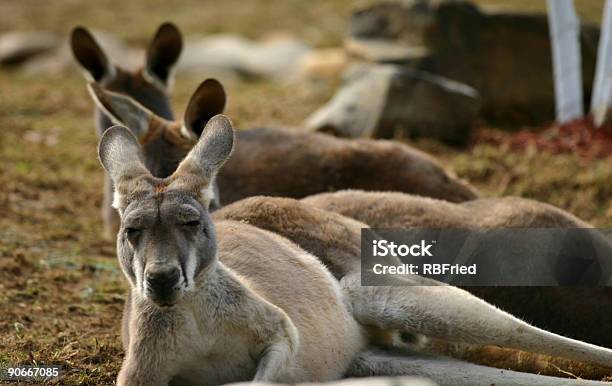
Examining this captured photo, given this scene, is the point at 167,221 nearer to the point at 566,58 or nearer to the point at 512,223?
the point at 512,223

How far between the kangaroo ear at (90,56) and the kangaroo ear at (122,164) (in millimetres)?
3390

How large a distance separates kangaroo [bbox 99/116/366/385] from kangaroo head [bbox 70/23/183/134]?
3318 millimetres

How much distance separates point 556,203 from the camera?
8.65 meters

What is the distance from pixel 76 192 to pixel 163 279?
536 centimetres

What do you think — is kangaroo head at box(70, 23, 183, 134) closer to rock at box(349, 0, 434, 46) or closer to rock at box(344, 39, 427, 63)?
rock at box(344, 39, 427, 63)

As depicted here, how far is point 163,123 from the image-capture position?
23.7ft

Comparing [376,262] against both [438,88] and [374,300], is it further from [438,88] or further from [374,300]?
[438,88]

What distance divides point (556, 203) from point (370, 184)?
188cm

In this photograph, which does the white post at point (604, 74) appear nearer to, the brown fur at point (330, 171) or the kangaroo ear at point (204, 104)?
the brown fur at point (330, 171)

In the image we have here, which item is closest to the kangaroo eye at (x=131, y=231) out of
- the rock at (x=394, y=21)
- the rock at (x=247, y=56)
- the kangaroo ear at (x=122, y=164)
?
the kangaroo ear at (x=122, y=164)

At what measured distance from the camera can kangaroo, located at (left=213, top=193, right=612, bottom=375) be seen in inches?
207

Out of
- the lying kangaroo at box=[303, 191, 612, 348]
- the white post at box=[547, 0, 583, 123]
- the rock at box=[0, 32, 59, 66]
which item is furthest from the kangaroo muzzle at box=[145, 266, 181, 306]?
the rock at box=[0, 32, 59, 66]

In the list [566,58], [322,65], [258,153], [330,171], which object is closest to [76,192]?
[258,153]

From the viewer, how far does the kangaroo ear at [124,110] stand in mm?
6855
